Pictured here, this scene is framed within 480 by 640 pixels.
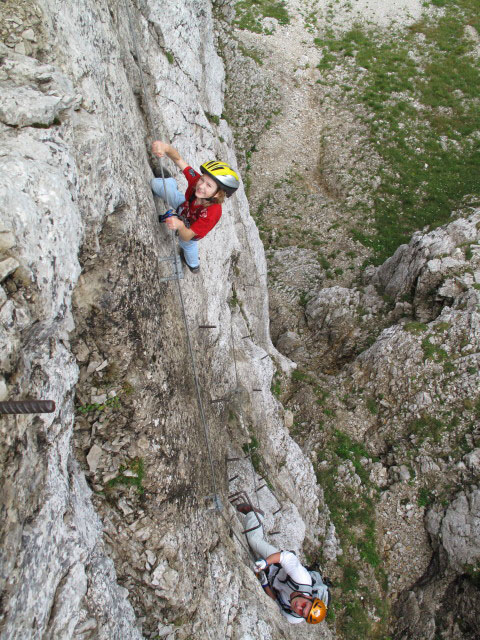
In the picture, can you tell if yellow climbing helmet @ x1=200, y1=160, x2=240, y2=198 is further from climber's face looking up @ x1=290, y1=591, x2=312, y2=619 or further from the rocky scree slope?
climber's face looking up @ x1=290, y1=591, x2=312, y2=619

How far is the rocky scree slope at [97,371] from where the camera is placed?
4.49 m

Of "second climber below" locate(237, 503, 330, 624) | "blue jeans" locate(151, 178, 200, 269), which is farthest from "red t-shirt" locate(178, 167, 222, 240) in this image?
"second climber below" locate(237, 503, 330, 624)

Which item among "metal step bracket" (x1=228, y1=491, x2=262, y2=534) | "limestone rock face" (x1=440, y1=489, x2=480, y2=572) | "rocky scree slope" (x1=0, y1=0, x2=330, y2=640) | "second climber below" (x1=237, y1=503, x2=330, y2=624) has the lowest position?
"limestone rock face" (x1=440, y1=489, x2=480, y2=572)

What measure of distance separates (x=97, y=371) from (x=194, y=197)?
12.8 ft

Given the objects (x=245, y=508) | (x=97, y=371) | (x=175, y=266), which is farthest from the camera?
(x=245, y=508)

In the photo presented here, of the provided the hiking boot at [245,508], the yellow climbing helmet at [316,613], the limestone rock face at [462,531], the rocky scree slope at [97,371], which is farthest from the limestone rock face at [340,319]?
the yellow climbing helmet at [316,613]

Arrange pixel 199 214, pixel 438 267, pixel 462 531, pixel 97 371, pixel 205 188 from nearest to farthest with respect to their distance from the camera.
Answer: pixel 97 371 < pixel 205 188 < pixel 199 214 < pixel 462 531 < pixel 438 267

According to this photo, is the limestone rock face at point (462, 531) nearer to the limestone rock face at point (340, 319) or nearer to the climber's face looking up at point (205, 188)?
the limestone rock face at point (340, 319)

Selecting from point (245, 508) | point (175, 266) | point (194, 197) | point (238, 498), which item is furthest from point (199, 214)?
point (245, 508)

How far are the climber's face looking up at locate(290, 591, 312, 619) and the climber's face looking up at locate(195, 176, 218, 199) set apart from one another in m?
8.82

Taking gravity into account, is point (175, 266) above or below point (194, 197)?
below

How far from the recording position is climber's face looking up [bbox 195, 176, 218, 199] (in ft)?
25.3

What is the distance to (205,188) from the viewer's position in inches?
305

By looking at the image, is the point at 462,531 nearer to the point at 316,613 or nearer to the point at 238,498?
the point at 316,613
